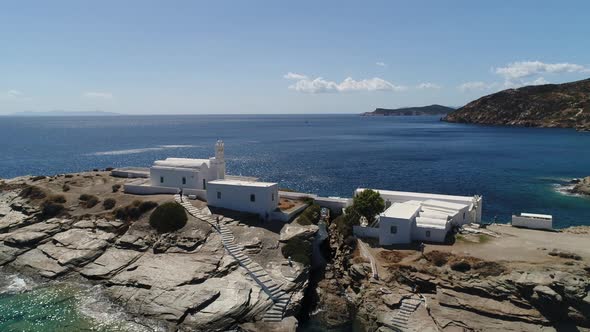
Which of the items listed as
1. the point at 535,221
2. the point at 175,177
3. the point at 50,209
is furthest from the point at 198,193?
the point at 535,221

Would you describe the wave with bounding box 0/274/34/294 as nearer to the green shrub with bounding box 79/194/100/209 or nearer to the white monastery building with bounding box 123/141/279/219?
the green shrub with bounding box 79/194/100/209

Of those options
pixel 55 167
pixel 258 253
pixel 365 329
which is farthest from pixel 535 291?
pixel 55 167

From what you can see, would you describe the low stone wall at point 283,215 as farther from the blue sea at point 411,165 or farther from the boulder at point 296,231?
the blue sea at point 411,165

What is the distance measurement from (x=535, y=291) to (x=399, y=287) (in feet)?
34.5

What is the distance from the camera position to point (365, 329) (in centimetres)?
3528

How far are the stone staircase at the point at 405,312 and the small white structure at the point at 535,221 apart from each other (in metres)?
20.9

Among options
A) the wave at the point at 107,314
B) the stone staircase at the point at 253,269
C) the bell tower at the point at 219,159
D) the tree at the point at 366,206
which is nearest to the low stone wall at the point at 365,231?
the tree at the point at 366,206

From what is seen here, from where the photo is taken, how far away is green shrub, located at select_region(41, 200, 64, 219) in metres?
53.1

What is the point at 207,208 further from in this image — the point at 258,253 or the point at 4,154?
the point at 4,154

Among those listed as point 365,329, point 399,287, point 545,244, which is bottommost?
point 365,329

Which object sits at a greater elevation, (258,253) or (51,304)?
(258,253)

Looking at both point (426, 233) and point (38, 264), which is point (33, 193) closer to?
point (38, 264)

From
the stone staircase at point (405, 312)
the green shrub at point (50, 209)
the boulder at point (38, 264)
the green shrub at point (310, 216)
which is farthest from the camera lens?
Answer: the green shrub at point (50, 209)

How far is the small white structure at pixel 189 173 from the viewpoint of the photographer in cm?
5650
